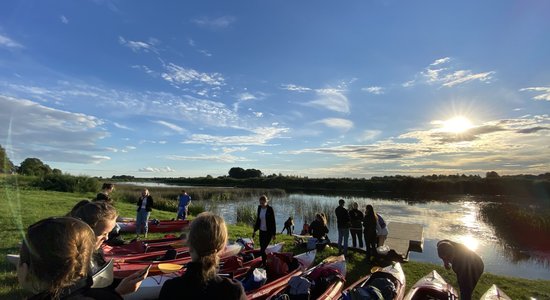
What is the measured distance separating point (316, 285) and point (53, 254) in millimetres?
5646

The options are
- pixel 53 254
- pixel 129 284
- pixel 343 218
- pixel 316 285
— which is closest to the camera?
pixel 53 254

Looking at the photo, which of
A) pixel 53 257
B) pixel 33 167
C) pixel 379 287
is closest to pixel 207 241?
pixel 53 257

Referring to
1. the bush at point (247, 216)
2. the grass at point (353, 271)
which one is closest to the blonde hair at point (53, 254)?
the grass at point (353, 271)

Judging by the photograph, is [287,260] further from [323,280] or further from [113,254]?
[113,254]

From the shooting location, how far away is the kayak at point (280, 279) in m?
5.92

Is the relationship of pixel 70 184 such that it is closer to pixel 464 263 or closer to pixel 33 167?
pixel 33 167

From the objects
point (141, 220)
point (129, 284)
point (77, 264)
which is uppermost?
point (77, 264)

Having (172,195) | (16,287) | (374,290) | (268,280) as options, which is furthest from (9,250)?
(172,195)

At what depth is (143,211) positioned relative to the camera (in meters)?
11.5

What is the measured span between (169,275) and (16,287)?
103 inches

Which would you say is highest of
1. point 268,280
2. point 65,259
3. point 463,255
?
point 65,259

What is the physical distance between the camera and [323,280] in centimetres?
654

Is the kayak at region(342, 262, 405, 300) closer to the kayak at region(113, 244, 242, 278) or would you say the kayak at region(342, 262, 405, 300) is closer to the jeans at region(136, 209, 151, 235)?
the kayak at region(113, 244, 242, 278)

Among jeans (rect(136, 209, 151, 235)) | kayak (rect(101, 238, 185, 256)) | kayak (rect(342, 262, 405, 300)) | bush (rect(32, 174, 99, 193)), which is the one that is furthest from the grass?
bush (rect(32, 174, 99, 193))
